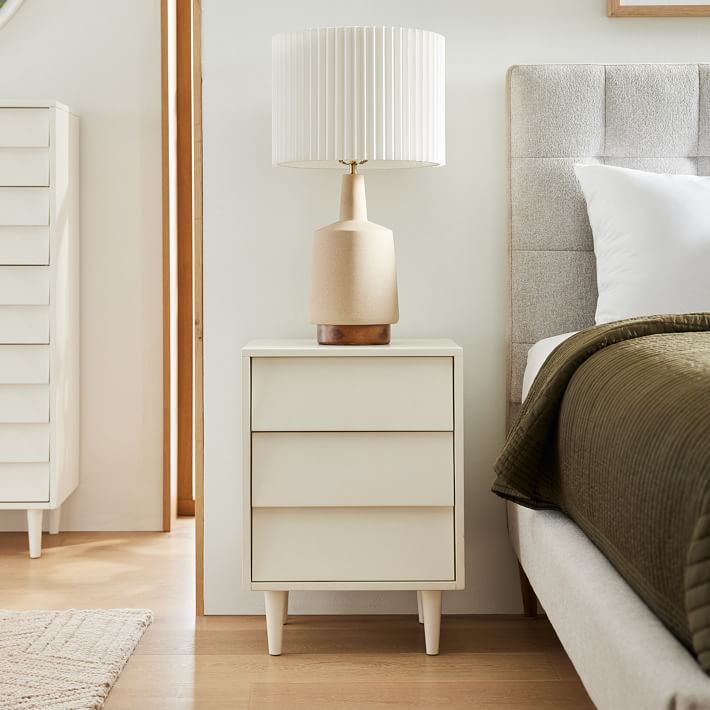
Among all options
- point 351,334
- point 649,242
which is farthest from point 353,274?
point 649,242

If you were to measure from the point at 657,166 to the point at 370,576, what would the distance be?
1121mm

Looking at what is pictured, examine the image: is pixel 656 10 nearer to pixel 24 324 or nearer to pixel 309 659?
pixel 309 659

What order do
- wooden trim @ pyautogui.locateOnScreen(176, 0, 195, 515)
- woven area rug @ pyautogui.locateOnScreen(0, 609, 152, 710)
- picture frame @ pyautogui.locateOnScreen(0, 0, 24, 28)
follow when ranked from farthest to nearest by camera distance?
wooden trim @ pyautogui.locateOnScreen(176, 0, 195, 515) → picture frame @ pyautogui.locateOnScreen(0, 0, 24, 28) → woven area rug @ pyautogui.locateOnScreen(0, 609, 152, 710)

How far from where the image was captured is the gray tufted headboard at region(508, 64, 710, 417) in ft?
6.97

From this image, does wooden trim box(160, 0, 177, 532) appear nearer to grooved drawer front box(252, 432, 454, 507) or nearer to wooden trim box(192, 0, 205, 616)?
wooden trim box(192, 0, 205, 616)

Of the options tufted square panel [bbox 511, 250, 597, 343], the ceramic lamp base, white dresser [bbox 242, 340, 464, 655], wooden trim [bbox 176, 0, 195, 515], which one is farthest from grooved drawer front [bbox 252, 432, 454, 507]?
wooden trim [bbox 176, 0, 195, 515]

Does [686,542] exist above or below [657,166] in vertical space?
below

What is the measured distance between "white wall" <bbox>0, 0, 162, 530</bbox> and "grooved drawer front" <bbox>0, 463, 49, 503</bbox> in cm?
33

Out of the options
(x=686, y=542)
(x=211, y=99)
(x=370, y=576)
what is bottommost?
(x=370, y=576)

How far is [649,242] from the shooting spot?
1.89 m

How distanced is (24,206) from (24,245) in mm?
107

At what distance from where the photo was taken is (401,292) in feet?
7.26

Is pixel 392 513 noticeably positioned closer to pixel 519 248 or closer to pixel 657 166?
pixel 519 248

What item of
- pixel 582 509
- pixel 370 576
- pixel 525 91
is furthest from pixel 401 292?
pixel 582 509
